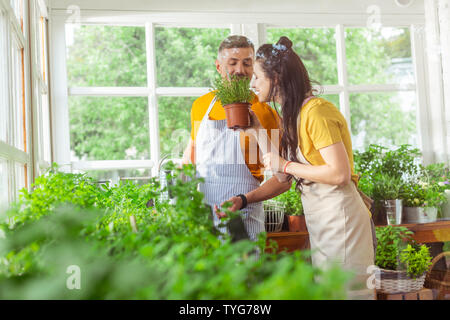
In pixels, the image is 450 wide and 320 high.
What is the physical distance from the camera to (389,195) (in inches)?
101

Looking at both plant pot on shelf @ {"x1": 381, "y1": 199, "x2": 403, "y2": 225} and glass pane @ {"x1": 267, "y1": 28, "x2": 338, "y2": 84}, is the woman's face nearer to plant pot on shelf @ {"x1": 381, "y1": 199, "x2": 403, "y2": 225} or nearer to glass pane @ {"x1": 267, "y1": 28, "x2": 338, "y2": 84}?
plant pot on shelf @ {"x1": 381, "y1": 199, "x2": 403, "y2": 225}

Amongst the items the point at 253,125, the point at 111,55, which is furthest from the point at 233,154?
the point at 111,55

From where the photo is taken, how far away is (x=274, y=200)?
2.37m

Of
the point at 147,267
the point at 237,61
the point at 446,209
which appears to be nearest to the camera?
the point at 147,267

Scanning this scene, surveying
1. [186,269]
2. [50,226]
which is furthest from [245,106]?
[186,269]

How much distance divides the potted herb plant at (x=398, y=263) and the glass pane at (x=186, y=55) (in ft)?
4.97

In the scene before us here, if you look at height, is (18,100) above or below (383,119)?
below

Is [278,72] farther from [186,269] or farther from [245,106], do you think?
[186,269]

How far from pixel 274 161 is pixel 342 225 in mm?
293

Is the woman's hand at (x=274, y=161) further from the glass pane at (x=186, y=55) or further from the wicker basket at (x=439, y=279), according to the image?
the glass pane at (x=186, y=55)

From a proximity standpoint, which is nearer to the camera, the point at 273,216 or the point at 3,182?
the point at 3,182

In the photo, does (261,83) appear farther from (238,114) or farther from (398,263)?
(398,263)
